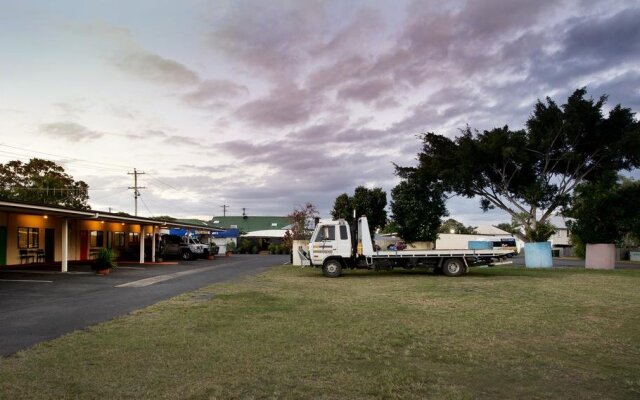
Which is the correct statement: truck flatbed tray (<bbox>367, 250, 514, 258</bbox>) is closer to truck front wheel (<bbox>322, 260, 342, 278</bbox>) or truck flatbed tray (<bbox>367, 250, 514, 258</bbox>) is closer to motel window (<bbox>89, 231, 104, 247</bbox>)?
truck front wheel (<bbox>322, 260, 342, 278</bbox>)

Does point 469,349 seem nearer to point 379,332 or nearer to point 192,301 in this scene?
point 379,332

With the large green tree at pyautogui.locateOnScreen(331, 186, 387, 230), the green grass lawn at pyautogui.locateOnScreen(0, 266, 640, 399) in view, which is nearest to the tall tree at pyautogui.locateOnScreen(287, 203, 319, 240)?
the large green tree at pyautogui.locateOnScreen(331, 186, 387, 230)

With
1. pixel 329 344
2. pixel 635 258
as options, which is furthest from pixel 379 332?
pixel 635 258

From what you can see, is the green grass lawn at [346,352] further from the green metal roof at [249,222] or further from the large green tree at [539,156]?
the green metal roof at [249,222]

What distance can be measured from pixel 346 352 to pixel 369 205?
3849cm

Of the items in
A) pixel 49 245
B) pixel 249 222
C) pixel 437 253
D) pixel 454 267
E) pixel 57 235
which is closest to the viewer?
pixel 437 253

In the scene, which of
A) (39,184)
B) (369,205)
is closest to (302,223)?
(369,205)

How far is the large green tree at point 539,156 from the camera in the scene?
95.4 ft

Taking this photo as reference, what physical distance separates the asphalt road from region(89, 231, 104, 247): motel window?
12.0 m

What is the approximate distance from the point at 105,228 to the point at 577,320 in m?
34.2

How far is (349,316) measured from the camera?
10.7 meters

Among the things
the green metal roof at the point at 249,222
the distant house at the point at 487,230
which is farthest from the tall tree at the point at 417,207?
the distant house at the point at 487,230

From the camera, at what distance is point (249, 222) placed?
82.6m

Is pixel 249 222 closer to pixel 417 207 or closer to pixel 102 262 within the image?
pixel 417 207
